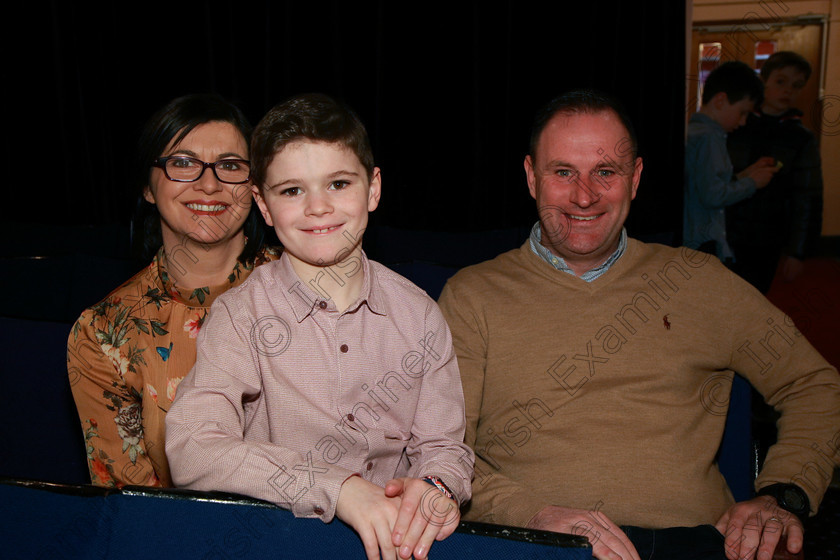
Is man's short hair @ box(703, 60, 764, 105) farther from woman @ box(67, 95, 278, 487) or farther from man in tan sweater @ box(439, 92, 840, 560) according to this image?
woman @ box(67, 95, 278, 487)

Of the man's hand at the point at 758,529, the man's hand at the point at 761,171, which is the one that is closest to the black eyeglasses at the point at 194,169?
the man's hand at the point at 758,529

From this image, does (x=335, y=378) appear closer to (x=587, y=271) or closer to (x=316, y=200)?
(x=316, y=200)

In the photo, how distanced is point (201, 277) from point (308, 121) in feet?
1.60

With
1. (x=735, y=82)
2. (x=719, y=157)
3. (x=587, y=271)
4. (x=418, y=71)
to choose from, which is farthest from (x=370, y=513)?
(x=418, y=71)

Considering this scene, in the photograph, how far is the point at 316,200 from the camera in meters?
1.18

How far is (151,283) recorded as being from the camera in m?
1.49

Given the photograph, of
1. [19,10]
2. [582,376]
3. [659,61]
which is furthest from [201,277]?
[19,10]

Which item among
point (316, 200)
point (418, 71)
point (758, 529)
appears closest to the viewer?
point (316, 200)

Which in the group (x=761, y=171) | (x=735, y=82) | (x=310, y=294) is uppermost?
(x=735, y=82)

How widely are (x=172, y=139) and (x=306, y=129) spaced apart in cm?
42

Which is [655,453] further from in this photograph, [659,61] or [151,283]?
[659,61]

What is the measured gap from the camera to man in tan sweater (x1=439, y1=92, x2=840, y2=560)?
1.38 metres

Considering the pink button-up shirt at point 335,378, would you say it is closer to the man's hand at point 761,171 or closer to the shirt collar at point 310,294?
the shirt collar at point 310,294

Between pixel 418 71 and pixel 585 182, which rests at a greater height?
pixel 418 71
